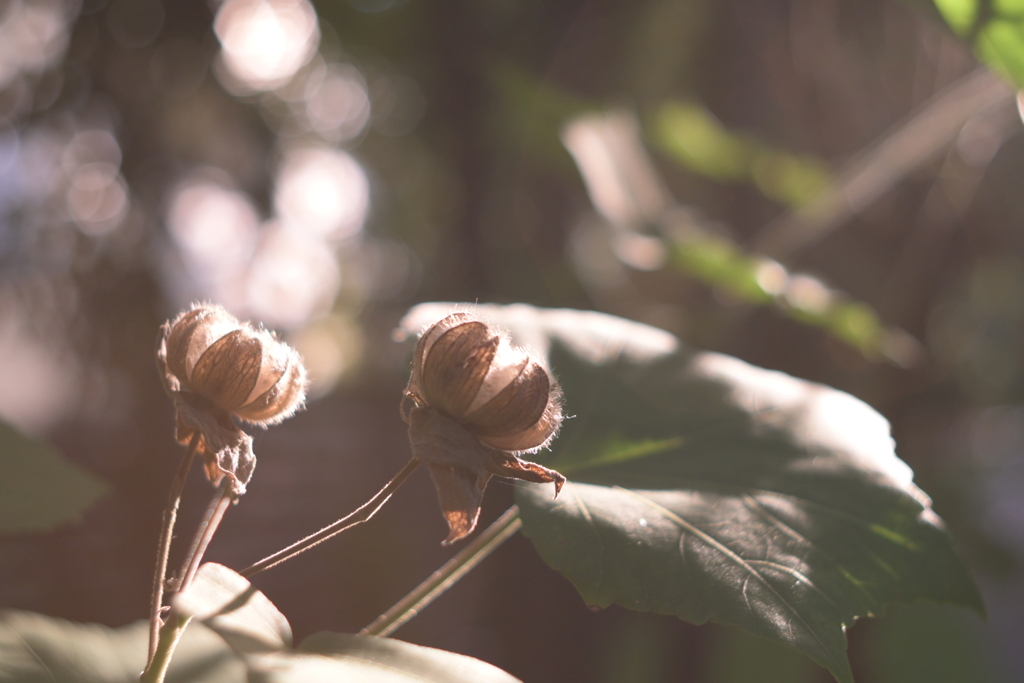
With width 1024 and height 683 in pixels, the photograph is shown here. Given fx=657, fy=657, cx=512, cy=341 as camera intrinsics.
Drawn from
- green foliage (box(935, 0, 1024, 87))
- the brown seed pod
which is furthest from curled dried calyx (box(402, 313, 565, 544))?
green foliage (box(935, 0, 1024, 87))

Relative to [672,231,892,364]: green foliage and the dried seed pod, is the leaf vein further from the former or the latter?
[672,231,892,364]: green foliage

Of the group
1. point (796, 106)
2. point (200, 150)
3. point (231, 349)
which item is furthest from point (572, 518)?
point (200, 150)

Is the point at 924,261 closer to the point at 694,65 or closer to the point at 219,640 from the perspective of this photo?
the point at 694,65

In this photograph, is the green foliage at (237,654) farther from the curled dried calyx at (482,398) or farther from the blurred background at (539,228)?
the blurred background at (539,228)

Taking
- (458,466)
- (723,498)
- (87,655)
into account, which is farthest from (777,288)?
(87,655)

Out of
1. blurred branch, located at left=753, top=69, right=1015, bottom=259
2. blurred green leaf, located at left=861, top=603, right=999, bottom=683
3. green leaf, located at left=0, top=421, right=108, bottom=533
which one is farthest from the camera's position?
blurred green leaf, located at left=861, top=603, right=999, bottom=683
